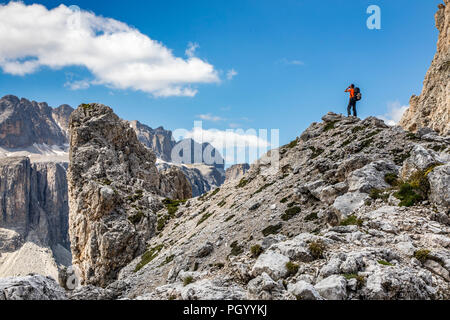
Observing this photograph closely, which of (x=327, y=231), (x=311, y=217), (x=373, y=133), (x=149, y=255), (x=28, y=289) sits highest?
(x=373, y=133)

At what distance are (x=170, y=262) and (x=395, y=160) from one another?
25.0 meters

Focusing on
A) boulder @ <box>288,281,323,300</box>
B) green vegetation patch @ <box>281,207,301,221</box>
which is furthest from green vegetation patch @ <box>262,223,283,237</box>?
boulder @ <box>288,281,323,300</box>

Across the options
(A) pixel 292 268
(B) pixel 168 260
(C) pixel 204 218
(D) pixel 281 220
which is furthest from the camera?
(C) pixel 204 218

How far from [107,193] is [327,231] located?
43022 mm

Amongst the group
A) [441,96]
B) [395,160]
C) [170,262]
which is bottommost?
[170,262]

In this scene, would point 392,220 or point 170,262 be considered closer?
point 392,220

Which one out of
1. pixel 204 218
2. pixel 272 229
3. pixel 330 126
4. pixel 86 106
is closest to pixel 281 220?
pixel 272 229

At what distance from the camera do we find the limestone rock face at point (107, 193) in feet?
163

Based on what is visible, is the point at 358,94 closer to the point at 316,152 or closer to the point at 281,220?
the point at 316,152

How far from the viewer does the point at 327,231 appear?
18141 mm
